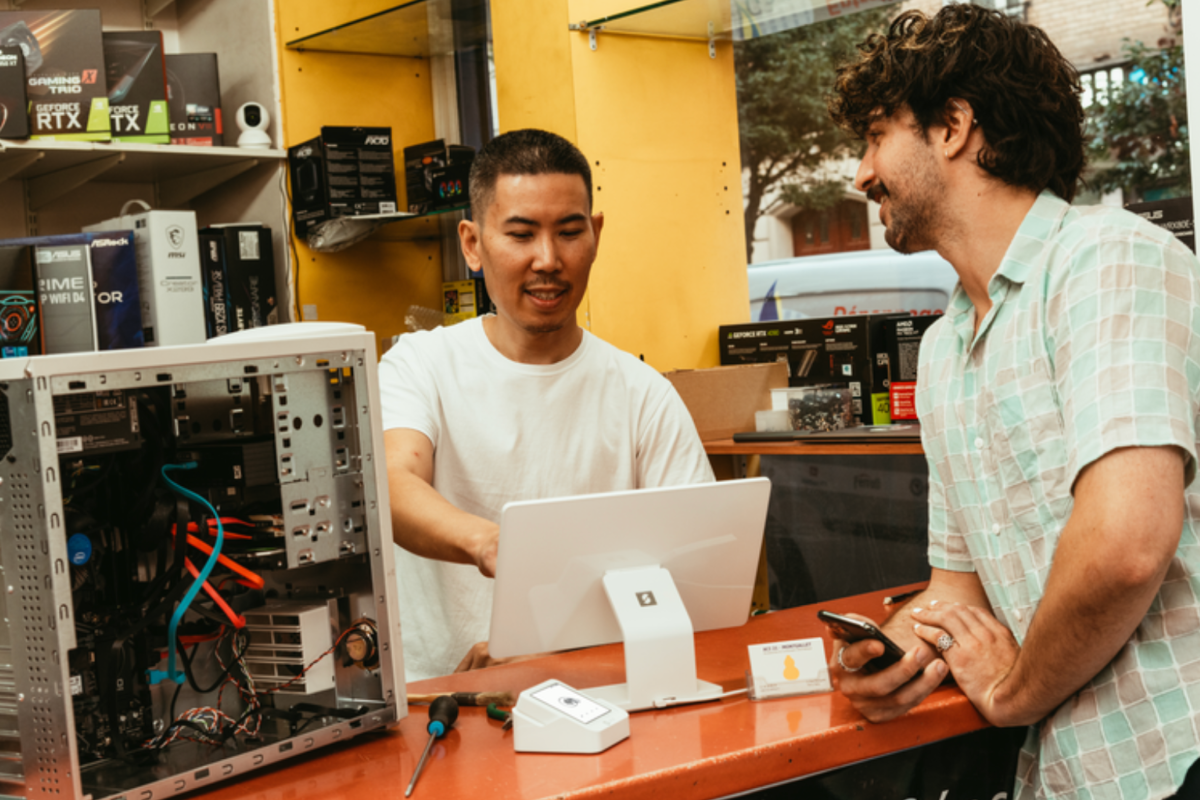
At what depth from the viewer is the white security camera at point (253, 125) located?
3.03m

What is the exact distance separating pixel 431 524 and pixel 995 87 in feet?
3.03

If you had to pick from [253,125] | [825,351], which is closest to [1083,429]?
[825,351]

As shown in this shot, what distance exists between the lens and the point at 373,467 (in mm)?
1195

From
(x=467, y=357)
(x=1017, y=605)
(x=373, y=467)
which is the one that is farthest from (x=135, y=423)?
(x=1017, y=605)

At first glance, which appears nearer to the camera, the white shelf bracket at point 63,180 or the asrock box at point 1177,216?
the asrock box at point 1177,216

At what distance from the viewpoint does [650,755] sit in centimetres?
111

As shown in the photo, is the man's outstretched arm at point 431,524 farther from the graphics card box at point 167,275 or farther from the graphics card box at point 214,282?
the graphics card box at point 214,282

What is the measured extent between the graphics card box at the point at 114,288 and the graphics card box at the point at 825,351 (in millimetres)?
1496

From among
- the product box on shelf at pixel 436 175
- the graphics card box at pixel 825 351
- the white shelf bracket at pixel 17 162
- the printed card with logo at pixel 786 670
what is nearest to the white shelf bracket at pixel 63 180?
the white shelf bracket at pixel 17 162

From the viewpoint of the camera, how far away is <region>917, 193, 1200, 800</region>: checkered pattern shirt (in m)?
1.06

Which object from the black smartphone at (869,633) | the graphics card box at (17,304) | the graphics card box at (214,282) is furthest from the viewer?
the graphics card box at (214,282)

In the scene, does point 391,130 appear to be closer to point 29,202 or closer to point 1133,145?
point 29,202

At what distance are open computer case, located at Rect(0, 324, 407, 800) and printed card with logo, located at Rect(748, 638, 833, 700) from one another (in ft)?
1.38

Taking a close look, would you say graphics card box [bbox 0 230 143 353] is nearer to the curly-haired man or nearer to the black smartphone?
the curly-haired man
